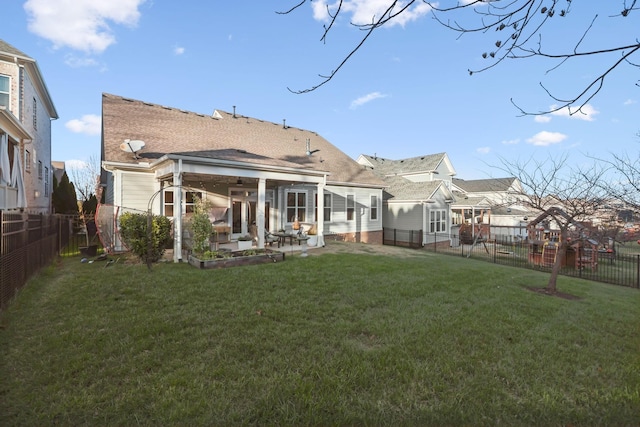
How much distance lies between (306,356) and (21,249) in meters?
A: 6.76

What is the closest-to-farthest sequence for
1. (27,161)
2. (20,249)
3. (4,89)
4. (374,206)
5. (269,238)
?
(20,249), (4,89), (269,238), (27,161), (374,206)

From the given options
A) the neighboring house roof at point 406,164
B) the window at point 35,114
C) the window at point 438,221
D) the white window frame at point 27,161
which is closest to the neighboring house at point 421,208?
the window at point 438,221

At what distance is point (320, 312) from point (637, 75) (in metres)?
4.82

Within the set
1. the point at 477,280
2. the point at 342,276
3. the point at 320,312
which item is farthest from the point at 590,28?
the point at 477,280

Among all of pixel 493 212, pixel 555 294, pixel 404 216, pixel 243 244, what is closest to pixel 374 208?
pixel 404 216

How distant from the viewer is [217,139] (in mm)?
15008

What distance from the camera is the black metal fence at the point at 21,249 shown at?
17.1 feet

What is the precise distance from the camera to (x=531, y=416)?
2.76 meters

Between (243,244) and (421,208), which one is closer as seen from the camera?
(243,244)

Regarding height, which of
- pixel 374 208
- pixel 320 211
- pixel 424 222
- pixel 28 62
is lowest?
pixel 424 222

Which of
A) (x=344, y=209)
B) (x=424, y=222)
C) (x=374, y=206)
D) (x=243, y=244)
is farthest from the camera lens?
(x=424, y=222)

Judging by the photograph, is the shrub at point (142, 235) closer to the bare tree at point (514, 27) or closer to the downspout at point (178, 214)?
the downspout at point (178, 214)

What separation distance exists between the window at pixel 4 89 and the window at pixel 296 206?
11.8 meters

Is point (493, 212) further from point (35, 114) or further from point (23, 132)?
point (35, 114)
